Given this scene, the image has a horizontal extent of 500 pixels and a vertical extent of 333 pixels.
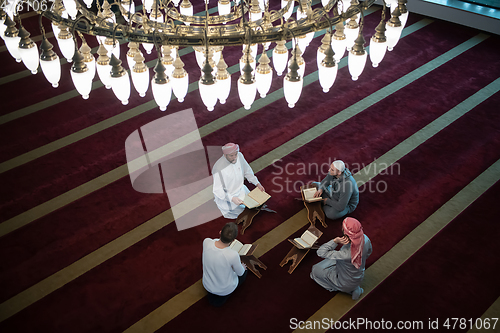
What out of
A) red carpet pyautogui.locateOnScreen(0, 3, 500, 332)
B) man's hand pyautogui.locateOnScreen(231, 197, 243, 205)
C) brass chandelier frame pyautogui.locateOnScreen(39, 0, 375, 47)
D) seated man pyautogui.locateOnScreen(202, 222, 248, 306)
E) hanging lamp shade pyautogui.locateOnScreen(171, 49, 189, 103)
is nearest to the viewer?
brass chandelier frame pyautogui.locateOnScreen(39, 0, 375, 47)

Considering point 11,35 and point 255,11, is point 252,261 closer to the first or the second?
point 255,11

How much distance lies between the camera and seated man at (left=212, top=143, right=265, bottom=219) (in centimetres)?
428

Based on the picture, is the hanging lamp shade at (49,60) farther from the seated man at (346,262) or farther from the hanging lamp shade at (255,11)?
the seated man at (346,262)

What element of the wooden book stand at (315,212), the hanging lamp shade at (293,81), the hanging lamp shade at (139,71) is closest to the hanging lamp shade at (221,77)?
the hanging lamp shade at (293,81)

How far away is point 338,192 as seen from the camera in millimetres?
4344

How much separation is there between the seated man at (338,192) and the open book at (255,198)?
0.51 meters

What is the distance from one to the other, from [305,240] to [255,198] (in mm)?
647

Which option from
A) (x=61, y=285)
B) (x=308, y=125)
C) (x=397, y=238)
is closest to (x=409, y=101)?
(x=308, y=125)

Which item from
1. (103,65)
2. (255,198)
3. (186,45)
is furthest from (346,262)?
(103,65)

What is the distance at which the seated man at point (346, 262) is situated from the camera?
11.4ft

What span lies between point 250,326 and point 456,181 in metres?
2.81

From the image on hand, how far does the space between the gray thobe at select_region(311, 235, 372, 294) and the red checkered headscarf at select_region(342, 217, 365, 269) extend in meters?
0.06

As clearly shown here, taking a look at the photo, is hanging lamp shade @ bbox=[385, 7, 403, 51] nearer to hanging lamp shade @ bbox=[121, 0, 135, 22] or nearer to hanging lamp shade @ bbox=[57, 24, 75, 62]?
hanging lamp shade @ bbox=[121, 0, 135, 22]

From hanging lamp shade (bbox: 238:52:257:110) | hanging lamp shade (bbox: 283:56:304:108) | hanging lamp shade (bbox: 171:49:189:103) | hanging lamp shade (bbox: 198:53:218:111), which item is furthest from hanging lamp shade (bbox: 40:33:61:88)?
hanging lamp shade (bbox: 283:56:304:108)
